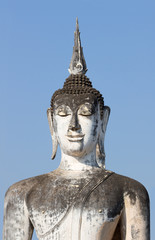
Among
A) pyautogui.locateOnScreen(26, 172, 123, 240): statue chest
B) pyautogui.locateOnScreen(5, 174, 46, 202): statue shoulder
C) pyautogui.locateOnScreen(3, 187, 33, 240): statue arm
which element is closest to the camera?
pyautogui.locateOnScreen(26, 172, 123, 240): statue chest

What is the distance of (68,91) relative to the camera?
40.7ft

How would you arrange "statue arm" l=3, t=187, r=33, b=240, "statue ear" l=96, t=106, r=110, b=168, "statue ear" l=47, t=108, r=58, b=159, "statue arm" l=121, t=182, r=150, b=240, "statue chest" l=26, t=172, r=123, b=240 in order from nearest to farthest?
"statue chest" l=26, t=172, r=123, b=240, "statue arm" l=121, t=182, r=150, b=240, "statue arm" l=3, t=187, r=33, b=240, "statue ear" l=96, t=106, r=110, b=168, "statue ear" l=47, t=108, r=58, b=159

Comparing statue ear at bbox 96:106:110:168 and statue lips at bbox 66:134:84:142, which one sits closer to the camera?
statue lips at bbox 66:134:84:142

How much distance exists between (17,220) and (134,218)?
7.05ft

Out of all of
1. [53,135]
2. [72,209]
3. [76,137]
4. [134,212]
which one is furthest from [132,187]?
[53,135]

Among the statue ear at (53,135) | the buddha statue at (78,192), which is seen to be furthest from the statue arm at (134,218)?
the statue ear at (53,135)

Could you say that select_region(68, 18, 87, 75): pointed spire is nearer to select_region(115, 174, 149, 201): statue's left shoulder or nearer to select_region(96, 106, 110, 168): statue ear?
select_region(96, 106, 110, 168): statue ear

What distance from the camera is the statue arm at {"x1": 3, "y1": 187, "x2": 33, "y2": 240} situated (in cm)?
1226

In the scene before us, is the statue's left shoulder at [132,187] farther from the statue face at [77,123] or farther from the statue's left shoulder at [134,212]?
the statue face at [77,123]

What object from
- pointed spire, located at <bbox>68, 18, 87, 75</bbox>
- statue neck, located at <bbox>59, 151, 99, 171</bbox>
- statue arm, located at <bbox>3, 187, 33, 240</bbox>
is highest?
pointed spire, located at <bbox>68, 18, 87, 75</bbox>

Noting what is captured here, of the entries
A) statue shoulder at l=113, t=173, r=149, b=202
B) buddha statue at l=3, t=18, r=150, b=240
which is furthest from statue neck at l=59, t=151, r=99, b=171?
statue shoulder at l=113, t=173, r=149, b=202

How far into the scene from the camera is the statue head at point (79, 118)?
477 inches

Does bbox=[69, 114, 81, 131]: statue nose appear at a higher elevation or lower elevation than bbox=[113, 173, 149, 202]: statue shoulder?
higher

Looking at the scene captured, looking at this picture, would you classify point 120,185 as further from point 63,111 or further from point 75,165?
point 63,111
